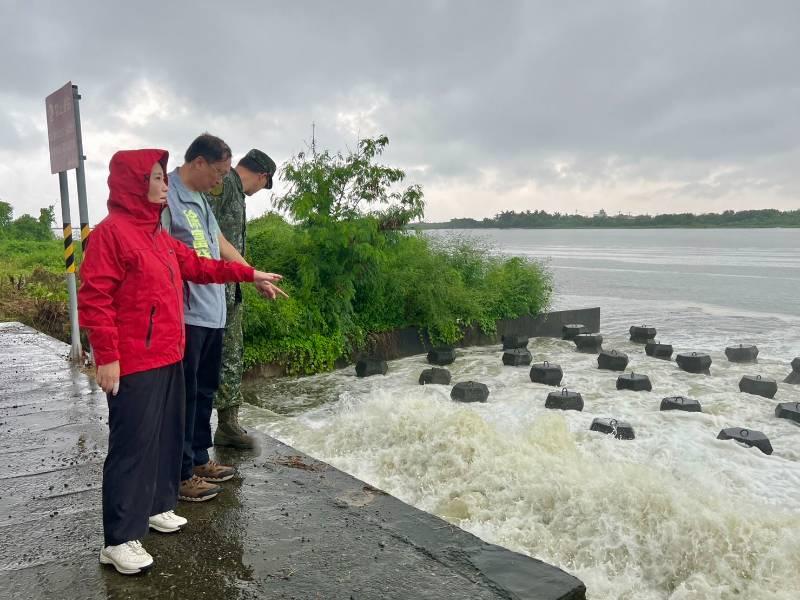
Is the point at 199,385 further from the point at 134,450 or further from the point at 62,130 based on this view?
the point at 62,130

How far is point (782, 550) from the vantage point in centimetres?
418

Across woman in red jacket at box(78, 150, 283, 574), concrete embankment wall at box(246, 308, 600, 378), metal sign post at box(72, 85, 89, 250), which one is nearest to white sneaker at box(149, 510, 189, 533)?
woman in red jacket at box(78, 150, 283, 574)

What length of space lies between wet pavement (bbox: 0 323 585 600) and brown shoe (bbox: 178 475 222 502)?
0.17ft

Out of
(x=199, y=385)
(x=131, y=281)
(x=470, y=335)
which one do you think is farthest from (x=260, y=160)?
(x=470, y=335)

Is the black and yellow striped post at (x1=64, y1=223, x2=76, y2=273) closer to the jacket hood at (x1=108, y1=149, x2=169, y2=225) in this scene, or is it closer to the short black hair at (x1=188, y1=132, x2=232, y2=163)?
the short black hair at (x1=188, y1=132, x2=232, y2=163)

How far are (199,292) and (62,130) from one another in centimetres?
572

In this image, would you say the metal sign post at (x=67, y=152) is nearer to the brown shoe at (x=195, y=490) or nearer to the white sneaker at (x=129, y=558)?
the brown shoe at (x=195, y=490)

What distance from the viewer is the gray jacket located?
3357 mm

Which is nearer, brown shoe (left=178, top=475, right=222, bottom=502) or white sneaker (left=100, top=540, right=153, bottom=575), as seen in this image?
white sneaker (left=100, top=540, right=153, bottom=575)

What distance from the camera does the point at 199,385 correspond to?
368cm

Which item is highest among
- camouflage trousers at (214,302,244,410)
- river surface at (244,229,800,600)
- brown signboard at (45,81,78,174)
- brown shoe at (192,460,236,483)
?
brown signboard at (45,81,78,174)

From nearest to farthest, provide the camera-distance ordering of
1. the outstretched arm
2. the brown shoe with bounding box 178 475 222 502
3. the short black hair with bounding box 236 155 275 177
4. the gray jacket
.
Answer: the outstretched arm → the gray jacket → the brown shoe with bounding box 178 475 222 502 → the short black hair with bounding box 236 155 275 177

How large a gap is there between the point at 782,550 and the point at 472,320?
10.1m

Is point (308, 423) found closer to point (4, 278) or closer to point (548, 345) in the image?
point (548, 345)
